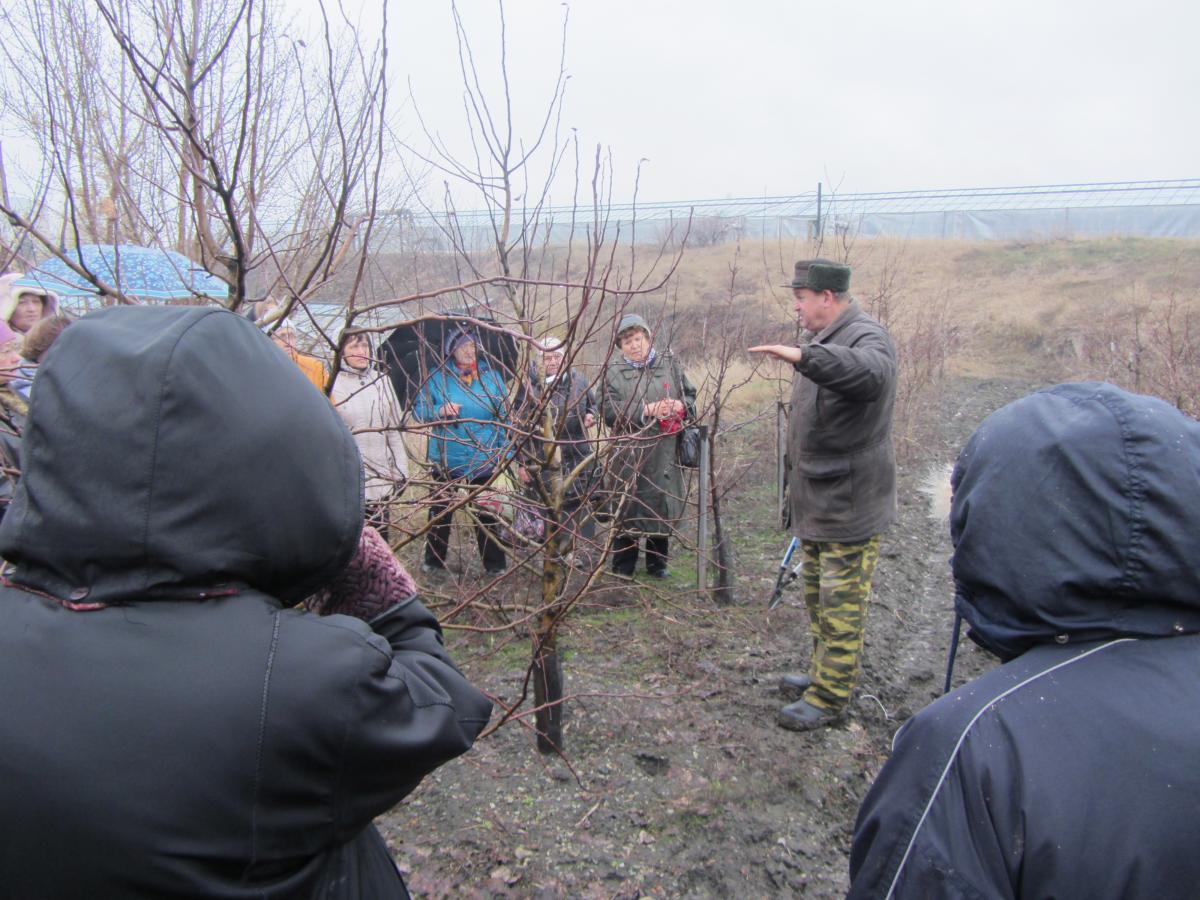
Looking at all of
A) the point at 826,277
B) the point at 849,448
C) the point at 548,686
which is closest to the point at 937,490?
the point at 849,448

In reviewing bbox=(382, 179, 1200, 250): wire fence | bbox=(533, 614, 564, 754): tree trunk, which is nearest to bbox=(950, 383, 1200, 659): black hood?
bbox=(533, 614, 564, 754): tree trunk

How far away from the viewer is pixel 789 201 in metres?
31.5

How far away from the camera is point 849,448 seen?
3.33 meters

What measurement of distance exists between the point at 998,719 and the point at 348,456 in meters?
0.92

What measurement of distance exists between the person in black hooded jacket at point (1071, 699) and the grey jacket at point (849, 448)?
2096 mm

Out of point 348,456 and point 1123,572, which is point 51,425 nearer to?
point 348,456

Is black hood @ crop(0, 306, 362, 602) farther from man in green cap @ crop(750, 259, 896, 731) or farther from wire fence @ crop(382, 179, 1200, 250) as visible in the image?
wire fence @ crop(382, 179, 1200, 250)

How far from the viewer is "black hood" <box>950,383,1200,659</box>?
3.32 ft

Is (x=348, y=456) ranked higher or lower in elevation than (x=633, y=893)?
higher

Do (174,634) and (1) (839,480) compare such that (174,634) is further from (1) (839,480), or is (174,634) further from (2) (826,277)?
(2) (826,277)

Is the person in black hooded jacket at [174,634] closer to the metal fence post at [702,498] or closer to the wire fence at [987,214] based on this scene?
the metal fence post at [702,498]

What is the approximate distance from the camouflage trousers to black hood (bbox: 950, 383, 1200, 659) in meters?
2.22

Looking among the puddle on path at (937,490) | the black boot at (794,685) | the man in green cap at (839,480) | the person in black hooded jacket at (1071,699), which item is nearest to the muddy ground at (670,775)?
the black boot at (794,685)

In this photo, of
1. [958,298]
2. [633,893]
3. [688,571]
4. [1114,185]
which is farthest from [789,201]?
[633,893]
